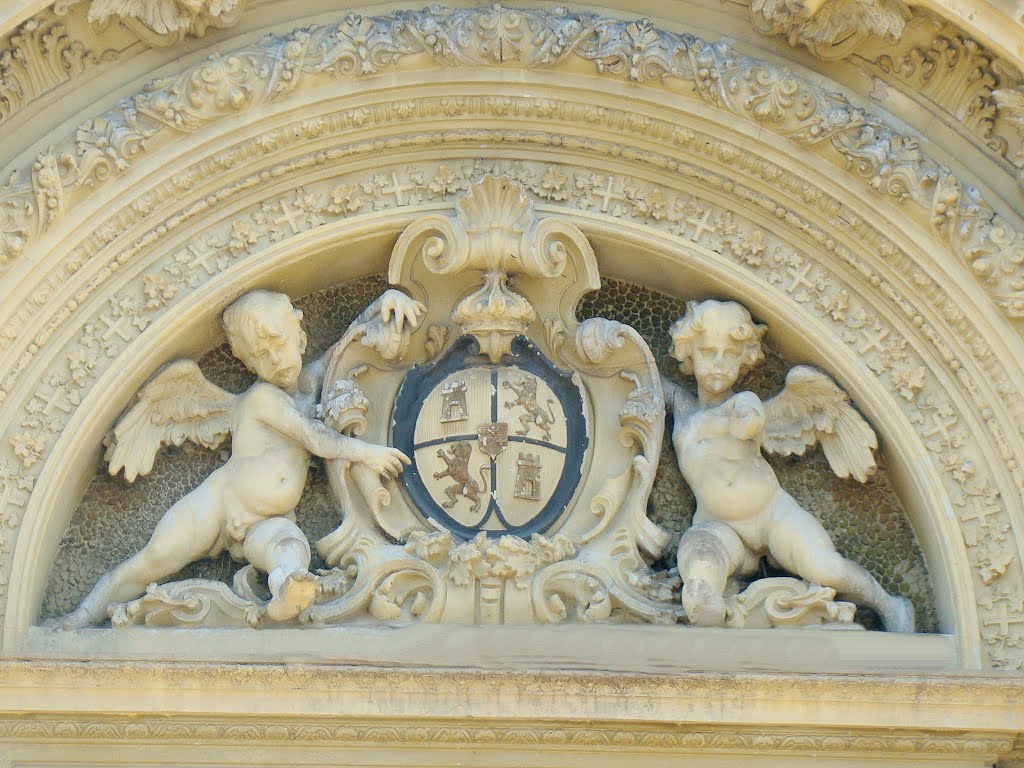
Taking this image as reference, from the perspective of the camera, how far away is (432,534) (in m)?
7.82

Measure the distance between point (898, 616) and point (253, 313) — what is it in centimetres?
253

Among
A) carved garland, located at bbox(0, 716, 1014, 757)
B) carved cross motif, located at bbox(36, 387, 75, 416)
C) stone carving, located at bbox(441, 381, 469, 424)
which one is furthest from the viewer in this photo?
stone carving, located at bbox(441, 381, 469, 424)

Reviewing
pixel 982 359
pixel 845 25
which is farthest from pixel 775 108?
pixel 982 359

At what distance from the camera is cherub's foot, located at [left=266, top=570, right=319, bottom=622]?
297 inches

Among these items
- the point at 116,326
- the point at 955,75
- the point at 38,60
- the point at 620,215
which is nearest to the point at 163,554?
the point at 116,326

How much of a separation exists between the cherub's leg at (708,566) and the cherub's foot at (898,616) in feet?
1.73

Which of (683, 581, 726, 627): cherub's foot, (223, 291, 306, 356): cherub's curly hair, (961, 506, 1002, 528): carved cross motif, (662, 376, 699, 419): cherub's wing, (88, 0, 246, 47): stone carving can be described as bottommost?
(683, 581, 726, 627): cherub's foot

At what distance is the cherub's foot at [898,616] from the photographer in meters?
7.80

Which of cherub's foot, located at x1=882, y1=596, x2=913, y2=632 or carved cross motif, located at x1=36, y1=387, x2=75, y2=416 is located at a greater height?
carved cross motif, located at x1=36, y1=387, x2=75, y2=416

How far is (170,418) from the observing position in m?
8.09

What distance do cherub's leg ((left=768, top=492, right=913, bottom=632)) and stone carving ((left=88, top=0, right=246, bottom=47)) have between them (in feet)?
8.86

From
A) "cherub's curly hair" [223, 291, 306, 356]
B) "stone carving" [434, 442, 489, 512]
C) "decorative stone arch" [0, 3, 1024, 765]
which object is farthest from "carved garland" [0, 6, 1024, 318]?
"stone carving" [434, 442, 489, 512]

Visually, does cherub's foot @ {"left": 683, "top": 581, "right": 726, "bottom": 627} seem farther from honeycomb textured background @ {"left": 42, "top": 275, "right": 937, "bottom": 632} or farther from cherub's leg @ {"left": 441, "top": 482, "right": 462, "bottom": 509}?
cherub's leg @ {"left": 441, "top": 482, "right": 462, "bottom": 509}

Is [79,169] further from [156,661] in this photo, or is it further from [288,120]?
[156,661]
